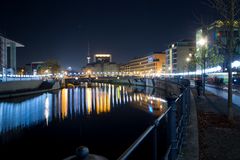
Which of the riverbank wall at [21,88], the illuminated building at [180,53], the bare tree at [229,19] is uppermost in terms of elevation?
the illuminated building at [180,53]

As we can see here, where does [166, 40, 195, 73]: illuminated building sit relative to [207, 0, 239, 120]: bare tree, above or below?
above

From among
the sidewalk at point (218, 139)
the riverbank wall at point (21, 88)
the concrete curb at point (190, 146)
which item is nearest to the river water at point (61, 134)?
the sidewalk at point (218, 139)

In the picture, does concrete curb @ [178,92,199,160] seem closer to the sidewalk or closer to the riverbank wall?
the sidewalk

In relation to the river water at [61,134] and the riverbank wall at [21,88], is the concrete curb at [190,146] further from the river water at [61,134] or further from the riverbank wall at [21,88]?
the riverbank wall at [21,88]

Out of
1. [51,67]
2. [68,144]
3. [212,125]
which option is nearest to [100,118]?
[68,144]

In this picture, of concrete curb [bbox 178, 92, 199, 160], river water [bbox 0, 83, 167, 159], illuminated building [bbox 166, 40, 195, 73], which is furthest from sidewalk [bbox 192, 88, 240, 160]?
illuminated building [bbox 166, 40, 195, 73]

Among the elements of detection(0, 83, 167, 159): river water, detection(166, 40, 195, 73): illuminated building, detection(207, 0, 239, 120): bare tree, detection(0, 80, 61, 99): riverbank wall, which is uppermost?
detection(166, 40, 195, 73): illuminated building

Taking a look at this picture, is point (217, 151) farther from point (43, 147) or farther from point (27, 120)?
point (27, 120)

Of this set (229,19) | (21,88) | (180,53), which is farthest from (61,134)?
(180,53)

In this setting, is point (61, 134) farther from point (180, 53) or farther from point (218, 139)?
point (180, 53)

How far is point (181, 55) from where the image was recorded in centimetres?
13762

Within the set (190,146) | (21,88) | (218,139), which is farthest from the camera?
(21,88)

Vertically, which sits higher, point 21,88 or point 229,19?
point 229,19

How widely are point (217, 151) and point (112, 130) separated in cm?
1799
